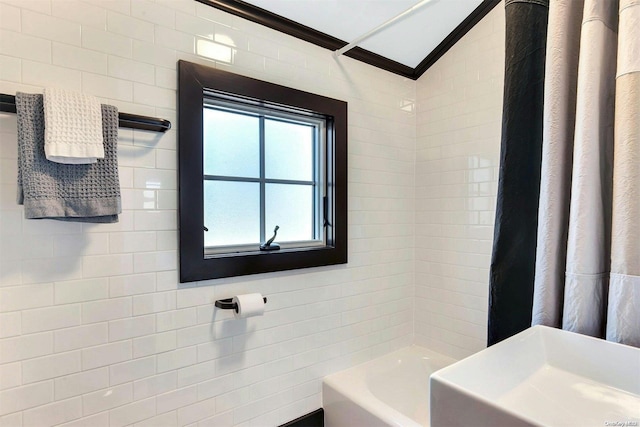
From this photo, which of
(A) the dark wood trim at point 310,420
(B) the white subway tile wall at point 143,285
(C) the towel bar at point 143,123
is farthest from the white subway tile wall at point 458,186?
(C) the towel bar at point 143,123

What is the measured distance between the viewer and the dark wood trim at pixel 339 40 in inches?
65.3

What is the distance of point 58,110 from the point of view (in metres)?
1.15

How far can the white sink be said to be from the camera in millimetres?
725

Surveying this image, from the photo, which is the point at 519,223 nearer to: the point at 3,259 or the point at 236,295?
the point at 236,295

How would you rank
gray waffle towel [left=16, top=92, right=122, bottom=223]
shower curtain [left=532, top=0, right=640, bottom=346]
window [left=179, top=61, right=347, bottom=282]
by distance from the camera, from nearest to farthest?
shower curtain [left=532, top=0, right=640, bottom=346] → gray waffle towel [left=16, top=92, right=122, bottom=223] → window [left=179, top=61, right=347, bottom=282]

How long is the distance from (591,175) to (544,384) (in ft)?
1.87

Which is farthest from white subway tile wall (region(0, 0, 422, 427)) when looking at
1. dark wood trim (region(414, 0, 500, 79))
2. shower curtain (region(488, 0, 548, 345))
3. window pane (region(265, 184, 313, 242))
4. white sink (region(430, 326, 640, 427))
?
white sink (region(430, 326, 640, 427))

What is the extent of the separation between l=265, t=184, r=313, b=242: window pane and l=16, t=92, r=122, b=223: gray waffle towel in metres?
0.81

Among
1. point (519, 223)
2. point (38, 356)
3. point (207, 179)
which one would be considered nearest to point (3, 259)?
point (38, 356)

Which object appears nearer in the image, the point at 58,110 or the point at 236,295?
the point at 58,110

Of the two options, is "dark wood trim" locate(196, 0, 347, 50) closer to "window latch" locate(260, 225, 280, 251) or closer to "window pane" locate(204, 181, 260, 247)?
"window pane" locate(204, 181, 260, 247)

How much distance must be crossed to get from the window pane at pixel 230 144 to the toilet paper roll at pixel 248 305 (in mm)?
612

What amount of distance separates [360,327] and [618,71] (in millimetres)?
1722

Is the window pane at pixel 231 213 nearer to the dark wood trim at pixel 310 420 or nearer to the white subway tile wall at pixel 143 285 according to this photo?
the white subway tile wall at pixel 143 285
